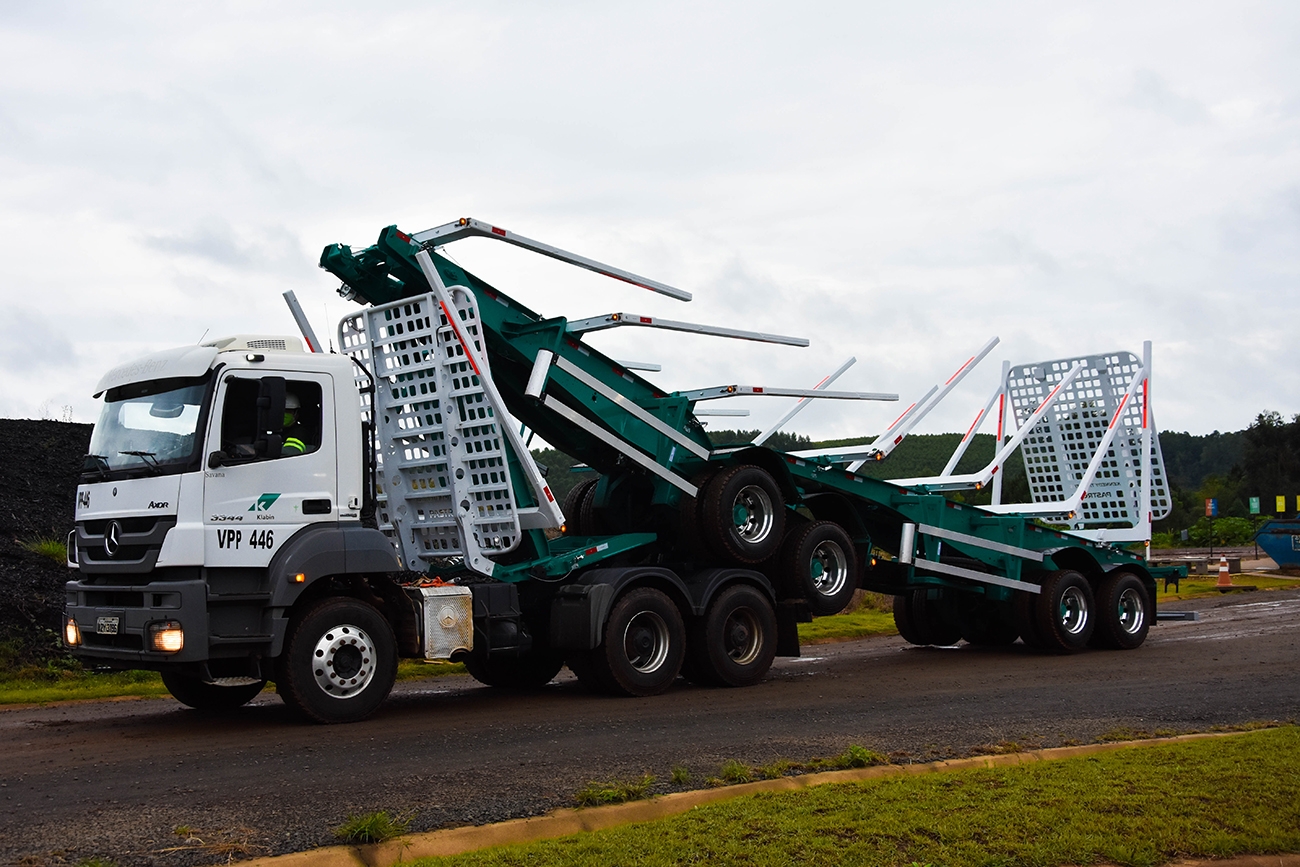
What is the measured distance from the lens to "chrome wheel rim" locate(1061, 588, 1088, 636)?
1566cm

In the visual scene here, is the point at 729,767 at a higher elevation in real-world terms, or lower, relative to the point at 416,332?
lower

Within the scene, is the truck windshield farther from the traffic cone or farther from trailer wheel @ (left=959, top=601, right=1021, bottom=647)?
the traffic cone

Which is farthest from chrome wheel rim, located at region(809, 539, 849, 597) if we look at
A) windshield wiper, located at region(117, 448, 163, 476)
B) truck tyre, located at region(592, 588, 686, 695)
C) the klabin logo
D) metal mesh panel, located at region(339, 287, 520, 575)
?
windshield wiper, located at region(117, 448, 163, 476)

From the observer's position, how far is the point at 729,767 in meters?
6.99

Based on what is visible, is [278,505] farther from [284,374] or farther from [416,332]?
[416,332]

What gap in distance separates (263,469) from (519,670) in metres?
4.26

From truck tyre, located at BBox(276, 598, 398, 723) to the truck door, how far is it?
0.67 meters

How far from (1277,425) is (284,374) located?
93895 mm

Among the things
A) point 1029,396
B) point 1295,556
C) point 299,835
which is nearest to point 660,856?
point 299,835

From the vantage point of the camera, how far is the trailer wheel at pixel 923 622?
653 inches

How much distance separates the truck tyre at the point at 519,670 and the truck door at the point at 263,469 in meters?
3.42

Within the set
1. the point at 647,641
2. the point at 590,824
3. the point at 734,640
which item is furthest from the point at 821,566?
the point at 590,824

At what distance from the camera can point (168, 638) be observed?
8.71 m

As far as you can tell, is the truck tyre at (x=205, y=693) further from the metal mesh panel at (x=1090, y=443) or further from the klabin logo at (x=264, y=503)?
the metal mesh panel at (x=1090, y=443)
